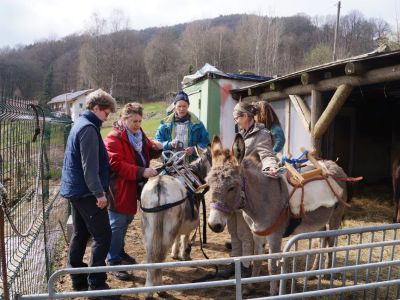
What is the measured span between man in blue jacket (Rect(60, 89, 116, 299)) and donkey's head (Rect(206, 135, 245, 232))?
0.97 metres

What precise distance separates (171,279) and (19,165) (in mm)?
2176

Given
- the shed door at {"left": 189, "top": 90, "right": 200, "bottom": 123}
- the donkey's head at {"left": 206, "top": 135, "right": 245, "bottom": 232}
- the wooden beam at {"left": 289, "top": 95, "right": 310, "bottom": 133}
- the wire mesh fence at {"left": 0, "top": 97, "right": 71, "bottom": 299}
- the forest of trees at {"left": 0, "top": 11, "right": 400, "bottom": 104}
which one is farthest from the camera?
the forest of trees at {"left": 0, "top": 11, "right": 400, "bottom": 104}

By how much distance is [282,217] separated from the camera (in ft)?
11.1

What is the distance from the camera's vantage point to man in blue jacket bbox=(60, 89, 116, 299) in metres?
3.06

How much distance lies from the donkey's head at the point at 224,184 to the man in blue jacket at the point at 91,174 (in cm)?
97

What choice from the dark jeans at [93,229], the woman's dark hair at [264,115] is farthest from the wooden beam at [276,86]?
the dark jeans at [93,229]

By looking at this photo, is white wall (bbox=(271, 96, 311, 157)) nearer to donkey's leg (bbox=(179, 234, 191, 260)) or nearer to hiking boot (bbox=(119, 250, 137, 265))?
donkey's leg (bbox=(179, 234, 191, 260))

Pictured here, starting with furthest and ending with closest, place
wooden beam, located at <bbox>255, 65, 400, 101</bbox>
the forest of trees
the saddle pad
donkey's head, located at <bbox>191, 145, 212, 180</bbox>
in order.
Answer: the forest of trees, wooden beam, located at <bbox>255, 65, 400, 101</bbox>, donkey's head, located at <bbox>191, 145, 212, 180</bbox>, the saddle pad

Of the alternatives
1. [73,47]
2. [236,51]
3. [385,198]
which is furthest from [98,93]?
[73,47]

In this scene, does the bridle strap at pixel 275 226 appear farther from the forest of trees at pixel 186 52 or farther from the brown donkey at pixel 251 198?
the forest of trees at pixel 186 52

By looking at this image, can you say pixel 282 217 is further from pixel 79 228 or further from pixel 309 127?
pixel 309 127

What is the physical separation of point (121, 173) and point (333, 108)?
400 centimetres

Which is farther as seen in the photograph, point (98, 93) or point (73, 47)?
point (73, 47)

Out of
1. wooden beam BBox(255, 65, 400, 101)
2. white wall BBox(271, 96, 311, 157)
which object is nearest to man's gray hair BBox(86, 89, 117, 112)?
wooden beam BBox(255, 65, 400, 101)
